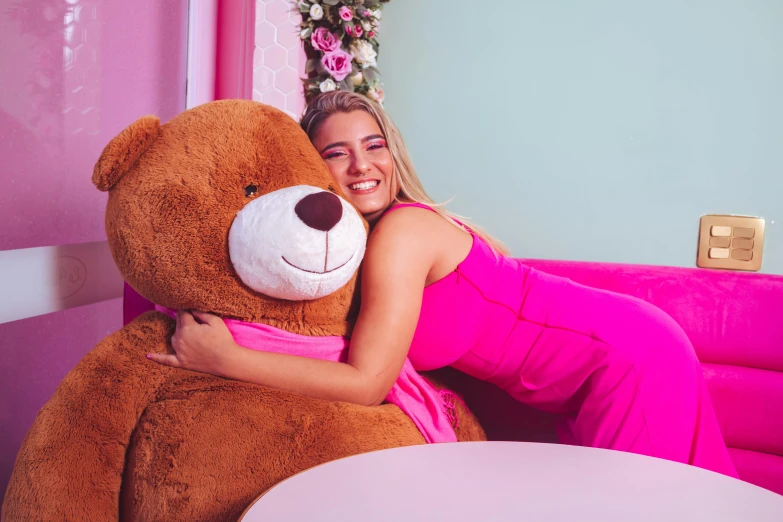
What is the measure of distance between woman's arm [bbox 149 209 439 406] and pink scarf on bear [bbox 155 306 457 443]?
0.07 ft

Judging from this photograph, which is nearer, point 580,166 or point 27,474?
point 27,474

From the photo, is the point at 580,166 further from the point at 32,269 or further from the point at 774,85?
the point at 32,269

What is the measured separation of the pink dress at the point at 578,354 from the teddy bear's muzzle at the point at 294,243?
32cm

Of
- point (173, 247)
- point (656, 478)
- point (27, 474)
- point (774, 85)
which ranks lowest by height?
point (27, 474)

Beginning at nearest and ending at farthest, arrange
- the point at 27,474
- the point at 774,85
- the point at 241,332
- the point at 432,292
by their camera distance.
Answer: the point at 27,474 < the point at 241,332 < the point at 432,292 < the point at 774,85

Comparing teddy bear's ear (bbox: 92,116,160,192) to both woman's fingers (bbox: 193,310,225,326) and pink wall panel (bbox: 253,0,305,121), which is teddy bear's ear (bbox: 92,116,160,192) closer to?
woman's fingers (bbox: 193,310,225,326)

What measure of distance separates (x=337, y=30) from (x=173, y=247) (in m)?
1.52

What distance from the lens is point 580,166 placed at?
83.0 inches

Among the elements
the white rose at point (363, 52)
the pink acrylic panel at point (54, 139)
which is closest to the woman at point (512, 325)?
the pink acrylic panel at point (54, 139)

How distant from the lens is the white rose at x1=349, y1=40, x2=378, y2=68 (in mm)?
2188

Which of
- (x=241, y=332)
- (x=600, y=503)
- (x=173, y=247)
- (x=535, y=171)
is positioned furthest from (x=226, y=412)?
(x=535, y=171)

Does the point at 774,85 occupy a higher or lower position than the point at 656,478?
higher

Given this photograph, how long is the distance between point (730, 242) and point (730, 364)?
57cm

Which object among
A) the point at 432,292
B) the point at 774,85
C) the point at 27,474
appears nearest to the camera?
the point at 27,474
